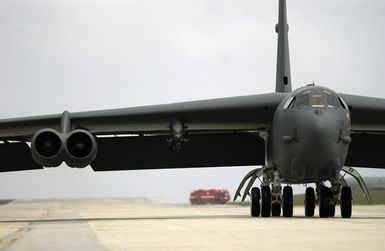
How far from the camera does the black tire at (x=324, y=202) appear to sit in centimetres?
1670

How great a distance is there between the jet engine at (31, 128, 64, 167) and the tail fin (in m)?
6.94

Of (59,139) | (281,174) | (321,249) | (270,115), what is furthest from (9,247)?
(270,115)

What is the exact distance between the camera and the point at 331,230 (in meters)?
11.2

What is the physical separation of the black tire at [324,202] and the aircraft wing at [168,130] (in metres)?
2.54

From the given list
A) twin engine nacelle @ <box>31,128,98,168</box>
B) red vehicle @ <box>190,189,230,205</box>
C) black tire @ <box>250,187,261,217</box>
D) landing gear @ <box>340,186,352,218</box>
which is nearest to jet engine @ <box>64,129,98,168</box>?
twin engine nacelle @ <box>31,128,98,168</box>

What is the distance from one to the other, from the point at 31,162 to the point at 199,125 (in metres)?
6.29

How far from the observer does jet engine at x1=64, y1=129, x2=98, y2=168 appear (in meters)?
17.1

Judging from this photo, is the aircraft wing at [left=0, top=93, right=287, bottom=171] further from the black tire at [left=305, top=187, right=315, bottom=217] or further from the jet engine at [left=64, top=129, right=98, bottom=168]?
the black tire at [left=305, top=187, right=315, bottom=217]

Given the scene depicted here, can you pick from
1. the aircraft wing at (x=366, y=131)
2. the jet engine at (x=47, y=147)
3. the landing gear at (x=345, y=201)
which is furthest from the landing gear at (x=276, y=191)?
the jet engine at (x=47, y=147)

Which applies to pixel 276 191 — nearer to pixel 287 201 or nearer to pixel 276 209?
pixel 287 201

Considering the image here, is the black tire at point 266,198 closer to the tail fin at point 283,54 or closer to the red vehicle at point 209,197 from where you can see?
the tail fin at point 283,54

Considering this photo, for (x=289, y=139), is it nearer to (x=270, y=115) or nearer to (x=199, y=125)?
(x=270, y=115)

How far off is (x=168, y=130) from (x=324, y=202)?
18.3 ft

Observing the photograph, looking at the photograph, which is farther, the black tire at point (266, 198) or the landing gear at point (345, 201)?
the black tire at point (266, 198)
